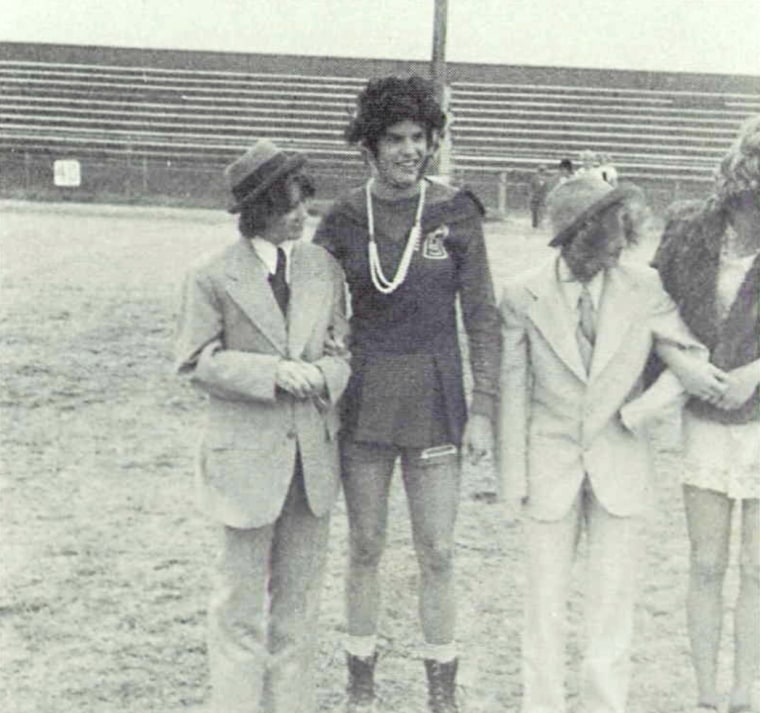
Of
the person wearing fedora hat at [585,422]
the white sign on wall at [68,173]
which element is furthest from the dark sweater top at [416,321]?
the white sign on wall at [68,173]

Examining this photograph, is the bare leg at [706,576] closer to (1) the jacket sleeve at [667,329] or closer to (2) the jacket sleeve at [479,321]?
(1) the jacket sleeve at [667,329]

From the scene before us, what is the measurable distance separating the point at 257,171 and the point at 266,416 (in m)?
0.61

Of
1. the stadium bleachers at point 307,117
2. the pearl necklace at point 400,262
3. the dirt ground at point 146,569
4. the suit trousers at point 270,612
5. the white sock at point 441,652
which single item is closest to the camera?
the suit trousers at point 270,612

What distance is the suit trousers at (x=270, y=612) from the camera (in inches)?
134

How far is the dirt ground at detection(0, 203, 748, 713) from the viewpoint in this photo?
→ 387 centimetres

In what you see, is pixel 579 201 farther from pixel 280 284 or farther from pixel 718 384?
pixel 280 284

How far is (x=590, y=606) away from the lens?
3465 mm

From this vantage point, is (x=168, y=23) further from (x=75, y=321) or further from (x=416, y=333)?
(x=416, y=333)

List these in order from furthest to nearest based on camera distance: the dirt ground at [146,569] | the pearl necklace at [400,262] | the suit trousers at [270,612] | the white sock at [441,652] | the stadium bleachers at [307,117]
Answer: the stadium bleachers at [307,117] → the dirt ground at [146,569] → the white sock at [441,652] → the pearl necklace at [400,262] → the suit trousers at [270,612]

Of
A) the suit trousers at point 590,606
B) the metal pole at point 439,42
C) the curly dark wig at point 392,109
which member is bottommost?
the suit trousers at point 590,606

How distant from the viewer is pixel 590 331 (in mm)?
3473

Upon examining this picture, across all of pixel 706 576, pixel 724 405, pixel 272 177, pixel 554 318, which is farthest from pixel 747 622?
pixel 272 177

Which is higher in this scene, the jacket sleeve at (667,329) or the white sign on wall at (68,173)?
the white sign on wall at (68,173)

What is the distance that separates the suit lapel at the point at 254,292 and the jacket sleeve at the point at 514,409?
0.58 metres
